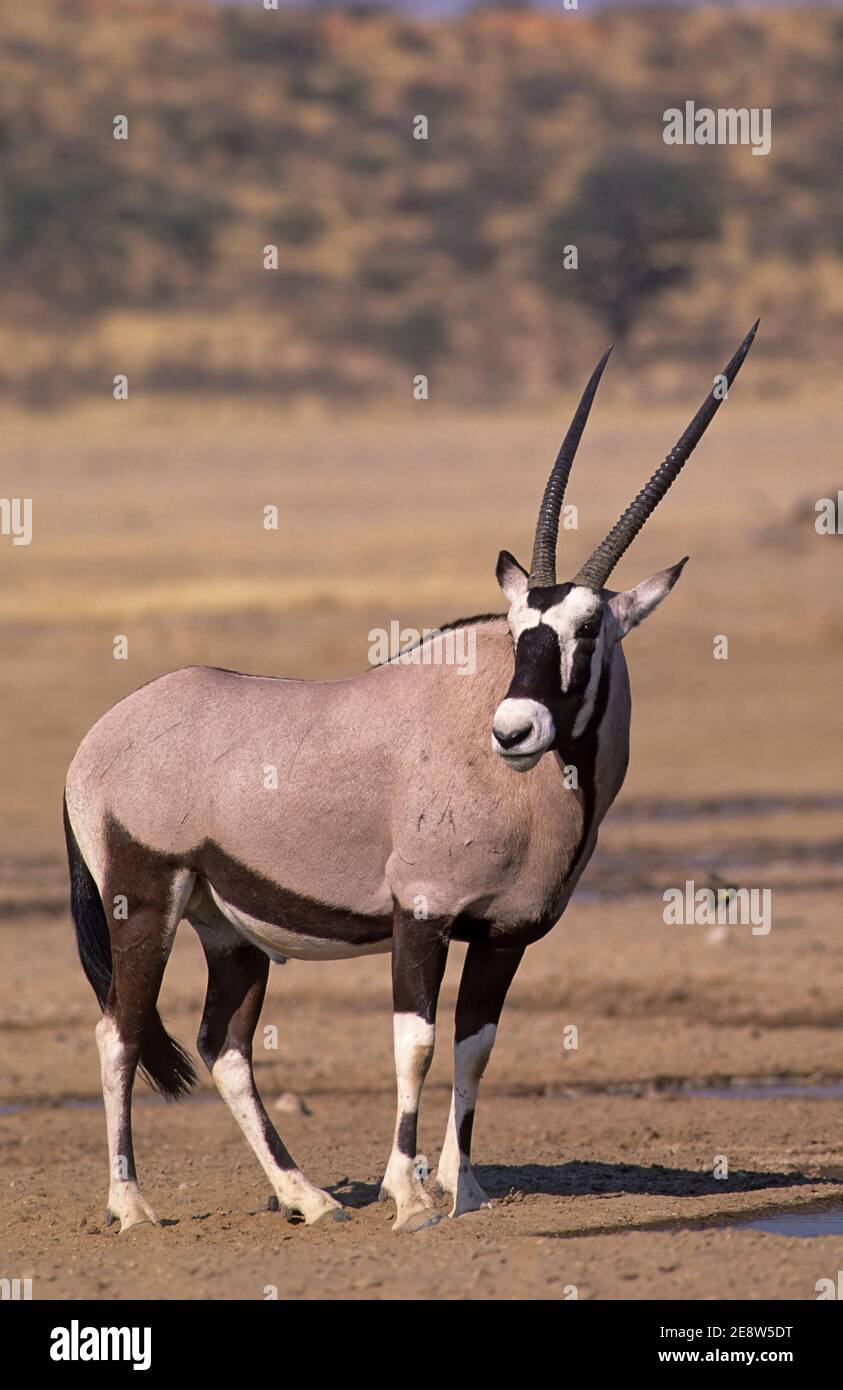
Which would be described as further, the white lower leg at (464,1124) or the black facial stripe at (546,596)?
the white lower leg at (464,1124)

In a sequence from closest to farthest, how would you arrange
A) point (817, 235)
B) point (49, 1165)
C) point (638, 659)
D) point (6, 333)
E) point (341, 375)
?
point (49, 1165) → point (638, 659) → point (341, 375) → point (6, 333) → point (817, 235)

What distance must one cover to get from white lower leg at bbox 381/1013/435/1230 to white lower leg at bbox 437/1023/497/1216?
0.63ft

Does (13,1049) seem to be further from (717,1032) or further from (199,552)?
(199,552)

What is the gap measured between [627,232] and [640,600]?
41211 mm

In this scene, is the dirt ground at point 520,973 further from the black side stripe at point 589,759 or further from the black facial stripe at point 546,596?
the black facial stripe at point 546,596

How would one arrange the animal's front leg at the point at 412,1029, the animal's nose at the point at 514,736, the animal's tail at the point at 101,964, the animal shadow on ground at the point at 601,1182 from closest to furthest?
the animal's nose at the point at 514,736 < the animal's front leg at the point at 412,1029 < the animal's tail at the point at 101,964 < the animal shadow on ground at the point at 601,1182

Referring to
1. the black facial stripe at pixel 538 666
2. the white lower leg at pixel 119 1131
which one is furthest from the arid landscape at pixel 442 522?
the black facial stripe at pixel 538 666

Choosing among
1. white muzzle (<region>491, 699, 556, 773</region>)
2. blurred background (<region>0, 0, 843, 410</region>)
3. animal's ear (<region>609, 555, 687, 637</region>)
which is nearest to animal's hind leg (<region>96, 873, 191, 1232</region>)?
white muzzle (<region>491, 699, 556, 773</region>)

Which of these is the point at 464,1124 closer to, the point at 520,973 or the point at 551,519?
the point at 551,519

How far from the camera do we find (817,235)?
53.9m

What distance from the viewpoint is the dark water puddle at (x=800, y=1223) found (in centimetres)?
668

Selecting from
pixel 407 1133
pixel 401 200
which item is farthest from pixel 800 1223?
pixel 401 200

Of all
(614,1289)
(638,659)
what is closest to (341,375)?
(638,659)

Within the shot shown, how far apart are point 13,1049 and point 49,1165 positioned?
5.72ft
